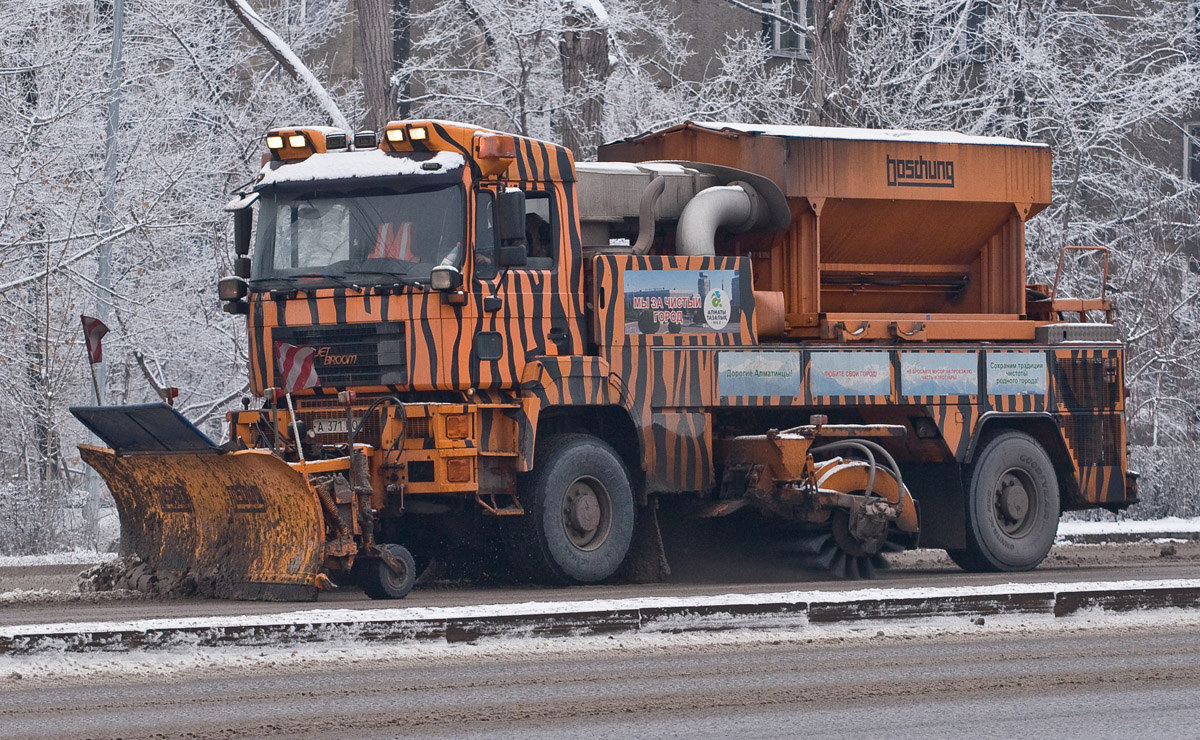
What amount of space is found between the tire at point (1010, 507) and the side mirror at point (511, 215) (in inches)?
185

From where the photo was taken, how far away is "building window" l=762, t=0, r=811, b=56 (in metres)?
27.1

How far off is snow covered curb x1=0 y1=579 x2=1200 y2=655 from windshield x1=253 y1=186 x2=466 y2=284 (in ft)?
10.7

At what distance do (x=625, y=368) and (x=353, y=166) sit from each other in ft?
7.45

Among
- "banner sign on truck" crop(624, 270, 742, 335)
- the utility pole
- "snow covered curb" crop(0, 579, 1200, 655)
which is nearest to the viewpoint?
"snow covered curb" crop(0, 579, 1200, 655)

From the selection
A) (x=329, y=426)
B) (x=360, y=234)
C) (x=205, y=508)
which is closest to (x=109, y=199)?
(x=360, y=234)

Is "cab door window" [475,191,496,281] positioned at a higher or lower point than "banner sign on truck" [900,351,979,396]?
higher

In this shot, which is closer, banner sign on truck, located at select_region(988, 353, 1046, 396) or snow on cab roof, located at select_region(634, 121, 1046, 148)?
snow on cab roof, located at select_region(634, 121, 1046, 148)

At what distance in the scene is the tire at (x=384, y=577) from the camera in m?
11.3

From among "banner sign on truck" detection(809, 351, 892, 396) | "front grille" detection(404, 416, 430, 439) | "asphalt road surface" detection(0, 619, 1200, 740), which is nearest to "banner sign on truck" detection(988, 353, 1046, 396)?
"banner sign on truck" detection(809, 351, 892, 396)

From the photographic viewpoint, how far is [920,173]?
14.3 m

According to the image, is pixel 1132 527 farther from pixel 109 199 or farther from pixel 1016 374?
pixel 109 199

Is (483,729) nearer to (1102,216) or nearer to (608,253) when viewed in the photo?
(608,253)

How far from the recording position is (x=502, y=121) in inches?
944

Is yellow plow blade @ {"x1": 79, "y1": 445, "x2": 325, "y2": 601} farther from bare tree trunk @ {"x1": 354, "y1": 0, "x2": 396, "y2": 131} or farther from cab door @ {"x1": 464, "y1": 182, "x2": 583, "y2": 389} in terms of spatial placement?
bare tree trunk @ {"x1": 354, "y1": 0, "x2": 396, "y2": 131}
